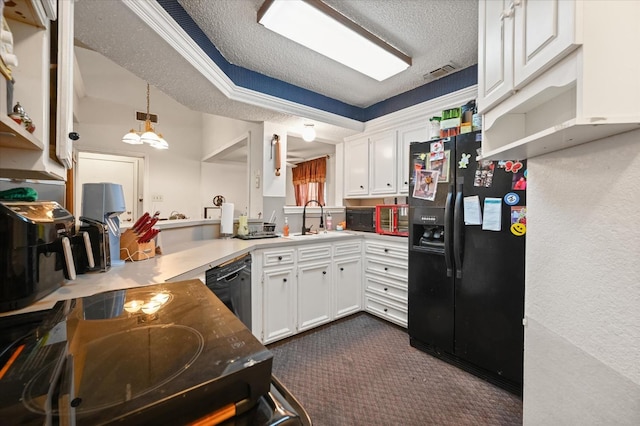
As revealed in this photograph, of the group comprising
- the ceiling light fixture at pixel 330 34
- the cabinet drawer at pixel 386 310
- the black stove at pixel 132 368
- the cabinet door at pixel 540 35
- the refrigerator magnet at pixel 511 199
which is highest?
the ceiling light fixture at pixel 330 34

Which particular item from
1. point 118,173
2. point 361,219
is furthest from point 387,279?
point 118,173

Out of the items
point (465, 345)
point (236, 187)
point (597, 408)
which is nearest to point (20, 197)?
point (597, 408)

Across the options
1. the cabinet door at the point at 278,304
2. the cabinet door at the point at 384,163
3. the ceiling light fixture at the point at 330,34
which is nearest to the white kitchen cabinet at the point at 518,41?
the ceiling light fixture at the point at 330,34

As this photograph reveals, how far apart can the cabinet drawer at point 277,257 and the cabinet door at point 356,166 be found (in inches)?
53.2

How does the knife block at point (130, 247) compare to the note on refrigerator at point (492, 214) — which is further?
the note on refrigerator at point (492, 214)

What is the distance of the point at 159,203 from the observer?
4461mm

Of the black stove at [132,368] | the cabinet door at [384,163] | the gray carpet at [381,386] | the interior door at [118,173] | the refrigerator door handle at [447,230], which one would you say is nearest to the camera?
the black stove at [132,368]

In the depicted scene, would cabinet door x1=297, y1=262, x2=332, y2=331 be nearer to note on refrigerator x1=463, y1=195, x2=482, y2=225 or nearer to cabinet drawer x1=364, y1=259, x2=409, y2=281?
cabinet drawer x1=364, y1=259, x2=409, y2=281

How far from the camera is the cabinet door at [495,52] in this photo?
0.99 metres

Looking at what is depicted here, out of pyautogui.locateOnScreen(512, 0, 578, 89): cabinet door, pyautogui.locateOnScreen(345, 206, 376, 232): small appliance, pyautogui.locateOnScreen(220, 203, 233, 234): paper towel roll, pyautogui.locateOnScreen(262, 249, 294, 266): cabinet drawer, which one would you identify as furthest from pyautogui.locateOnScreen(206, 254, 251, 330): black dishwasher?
pyautogui.locateOnScreen(512, 0, 578, 89): cabinet door

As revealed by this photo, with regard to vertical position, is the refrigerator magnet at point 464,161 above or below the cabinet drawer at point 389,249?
above

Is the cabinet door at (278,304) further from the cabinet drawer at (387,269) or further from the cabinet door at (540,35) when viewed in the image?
the cabinet door at (540,35)

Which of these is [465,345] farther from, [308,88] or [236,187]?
[236,187]

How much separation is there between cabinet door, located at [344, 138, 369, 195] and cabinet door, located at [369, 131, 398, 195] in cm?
9
